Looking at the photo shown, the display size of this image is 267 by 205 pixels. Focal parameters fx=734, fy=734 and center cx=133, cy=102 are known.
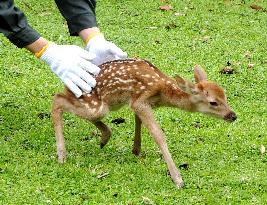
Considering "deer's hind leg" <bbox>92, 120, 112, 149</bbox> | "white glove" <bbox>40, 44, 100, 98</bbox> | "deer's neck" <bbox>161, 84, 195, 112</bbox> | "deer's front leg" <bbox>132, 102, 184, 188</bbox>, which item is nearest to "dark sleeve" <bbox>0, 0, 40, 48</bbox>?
"white glove" <bbox>40, 44, 100, 98</bbox>

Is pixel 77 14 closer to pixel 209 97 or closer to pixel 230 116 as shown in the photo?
pixel 209 97

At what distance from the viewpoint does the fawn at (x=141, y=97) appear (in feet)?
16.9

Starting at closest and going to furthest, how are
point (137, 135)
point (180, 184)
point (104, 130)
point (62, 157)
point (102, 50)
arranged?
point (180, 184)
point (62, 157)
point (137, 135)
point (104, 130)
point (102, 50)

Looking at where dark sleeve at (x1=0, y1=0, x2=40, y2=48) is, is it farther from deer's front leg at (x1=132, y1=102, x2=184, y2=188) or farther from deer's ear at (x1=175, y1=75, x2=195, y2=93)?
deer's ear at (x1=175, y1=75, x2=195, y2=93)

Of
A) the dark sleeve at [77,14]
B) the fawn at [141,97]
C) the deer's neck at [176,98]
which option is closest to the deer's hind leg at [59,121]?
the fawn at [141,97]

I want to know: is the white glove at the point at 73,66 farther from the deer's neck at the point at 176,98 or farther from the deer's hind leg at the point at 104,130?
the deer's neck at the point at 176,98

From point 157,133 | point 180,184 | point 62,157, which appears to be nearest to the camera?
point 180,184

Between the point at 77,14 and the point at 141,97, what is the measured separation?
4.08ft

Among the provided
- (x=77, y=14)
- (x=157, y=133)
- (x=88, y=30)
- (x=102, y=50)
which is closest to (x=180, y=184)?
(x=157, y=133)

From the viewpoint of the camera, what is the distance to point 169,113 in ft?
21.2

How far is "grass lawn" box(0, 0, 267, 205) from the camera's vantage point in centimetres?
488

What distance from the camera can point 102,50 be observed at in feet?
18.9

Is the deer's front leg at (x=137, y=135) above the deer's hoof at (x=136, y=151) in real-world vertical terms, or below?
above

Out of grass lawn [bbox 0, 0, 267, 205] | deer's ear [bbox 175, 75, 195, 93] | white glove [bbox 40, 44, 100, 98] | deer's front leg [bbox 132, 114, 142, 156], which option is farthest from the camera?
deer's front leg [bbox 132, 114, 142, 156]
